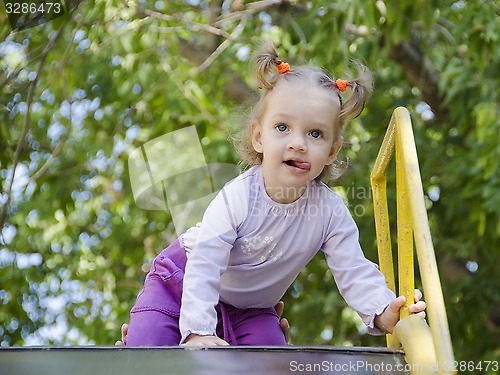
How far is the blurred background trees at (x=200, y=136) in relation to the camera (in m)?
5.32

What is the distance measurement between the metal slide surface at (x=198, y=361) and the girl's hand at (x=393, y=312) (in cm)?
25

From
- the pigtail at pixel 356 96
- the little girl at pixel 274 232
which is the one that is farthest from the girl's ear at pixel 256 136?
the pigtail at pixel 356 96

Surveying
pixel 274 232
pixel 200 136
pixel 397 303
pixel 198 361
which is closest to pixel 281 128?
pixel 274 232

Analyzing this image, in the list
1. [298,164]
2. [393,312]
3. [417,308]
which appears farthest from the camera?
[298,164]

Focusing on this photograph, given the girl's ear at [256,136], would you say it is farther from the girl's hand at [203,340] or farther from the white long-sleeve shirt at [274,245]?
the girl's hand at [203,340]

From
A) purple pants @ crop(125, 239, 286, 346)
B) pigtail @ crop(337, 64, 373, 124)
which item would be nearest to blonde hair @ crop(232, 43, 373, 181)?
pigtail @ crop(337, 64, 373, 124)

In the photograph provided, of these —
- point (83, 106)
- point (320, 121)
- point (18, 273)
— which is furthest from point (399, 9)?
point (18, 273)

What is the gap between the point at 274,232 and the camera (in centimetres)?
254

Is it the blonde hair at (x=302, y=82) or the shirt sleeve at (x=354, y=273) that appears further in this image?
the blonde hair at (x=302, y=82)

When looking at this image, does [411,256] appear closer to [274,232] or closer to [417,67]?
[274,232]

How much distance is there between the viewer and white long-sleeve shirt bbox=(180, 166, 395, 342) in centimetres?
247

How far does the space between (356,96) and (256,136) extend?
0.94 ft

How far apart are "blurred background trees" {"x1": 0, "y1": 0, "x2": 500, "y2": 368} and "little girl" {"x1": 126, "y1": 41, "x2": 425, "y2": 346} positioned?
221cm

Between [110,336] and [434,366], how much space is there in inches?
178
